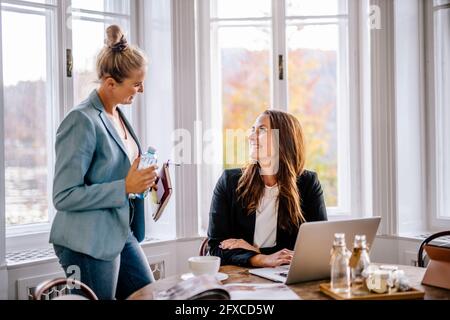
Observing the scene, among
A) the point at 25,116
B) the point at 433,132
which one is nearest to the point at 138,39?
the point at 25,116

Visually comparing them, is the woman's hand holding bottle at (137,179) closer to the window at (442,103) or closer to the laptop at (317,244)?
the laptop at (317,244)

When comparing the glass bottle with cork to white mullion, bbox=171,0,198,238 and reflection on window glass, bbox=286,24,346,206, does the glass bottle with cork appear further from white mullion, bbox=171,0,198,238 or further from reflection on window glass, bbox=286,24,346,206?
reflection on window glass, bbox=286,24,346,206

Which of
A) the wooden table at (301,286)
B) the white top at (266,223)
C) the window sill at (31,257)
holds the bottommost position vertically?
the window sill at (31,257)

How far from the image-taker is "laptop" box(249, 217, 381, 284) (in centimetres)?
148

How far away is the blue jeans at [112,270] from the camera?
1.81m

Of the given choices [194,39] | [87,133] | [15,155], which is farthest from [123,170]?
[194,39]

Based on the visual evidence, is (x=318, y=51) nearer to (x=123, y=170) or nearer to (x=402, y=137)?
(x=402, y=137)

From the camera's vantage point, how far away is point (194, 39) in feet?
9.32

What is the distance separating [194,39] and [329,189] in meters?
1.15

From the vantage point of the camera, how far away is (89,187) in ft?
5.87

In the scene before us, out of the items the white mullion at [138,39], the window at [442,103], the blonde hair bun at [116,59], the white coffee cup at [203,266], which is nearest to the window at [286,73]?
the white mullion at [138,39]

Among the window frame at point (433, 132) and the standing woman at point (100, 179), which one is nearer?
the standing woman at point (100, 179)

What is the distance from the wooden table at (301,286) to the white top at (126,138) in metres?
0.64

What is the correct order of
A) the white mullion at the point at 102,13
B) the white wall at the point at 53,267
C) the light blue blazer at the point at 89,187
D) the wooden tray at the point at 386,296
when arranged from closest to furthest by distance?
1. the wooden tray at the point at 386,296
2. the light blue blazer at the point at 89,187
3. the white wall at the point at 53,267
4. the white mullion at the point at 102,13
